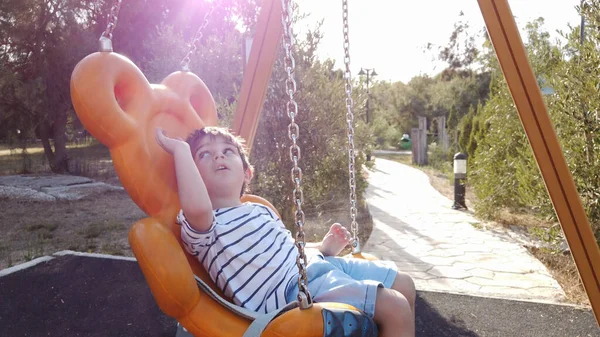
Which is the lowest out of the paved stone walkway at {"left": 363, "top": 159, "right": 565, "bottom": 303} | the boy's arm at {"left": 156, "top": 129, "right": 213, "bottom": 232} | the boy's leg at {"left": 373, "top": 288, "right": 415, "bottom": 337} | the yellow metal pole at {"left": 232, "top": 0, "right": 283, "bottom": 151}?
the paved stone walkway at {"left": 363, "top": 159, "right": 565, "bottom": 303}

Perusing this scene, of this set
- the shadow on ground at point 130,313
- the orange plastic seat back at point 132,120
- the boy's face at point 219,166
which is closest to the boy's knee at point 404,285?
the boy's face at point 219,166

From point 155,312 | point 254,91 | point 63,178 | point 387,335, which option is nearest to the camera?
point 387,335

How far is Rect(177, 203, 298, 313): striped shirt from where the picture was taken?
1995mm

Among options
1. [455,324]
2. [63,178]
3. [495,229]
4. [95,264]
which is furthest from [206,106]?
[63,178]

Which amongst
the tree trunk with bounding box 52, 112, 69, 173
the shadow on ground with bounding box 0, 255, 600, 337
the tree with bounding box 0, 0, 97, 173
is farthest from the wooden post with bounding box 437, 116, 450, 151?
the shadow on ground with bounding box 0, 255, 600, 337

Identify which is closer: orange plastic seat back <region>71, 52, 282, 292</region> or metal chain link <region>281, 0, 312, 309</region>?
metal chain link <region>281, 0, 312, 309</region>

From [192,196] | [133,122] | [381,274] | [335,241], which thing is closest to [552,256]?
[335,241]

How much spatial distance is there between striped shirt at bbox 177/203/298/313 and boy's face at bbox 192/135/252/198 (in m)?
0.12

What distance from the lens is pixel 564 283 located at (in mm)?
4047

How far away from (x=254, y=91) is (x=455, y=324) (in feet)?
6.61

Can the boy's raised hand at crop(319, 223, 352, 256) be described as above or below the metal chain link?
below

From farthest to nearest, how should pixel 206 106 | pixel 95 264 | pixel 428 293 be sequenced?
pixel 95 264
pixel 428 293
pixel 206 106

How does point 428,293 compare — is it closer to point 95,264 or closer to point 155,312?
point 155,312

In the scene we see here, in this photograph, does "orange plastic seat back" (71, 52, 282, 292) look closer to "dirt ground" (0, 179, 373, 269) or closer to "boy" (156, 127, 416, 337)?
"boy" (156, 127, 416, 337)
